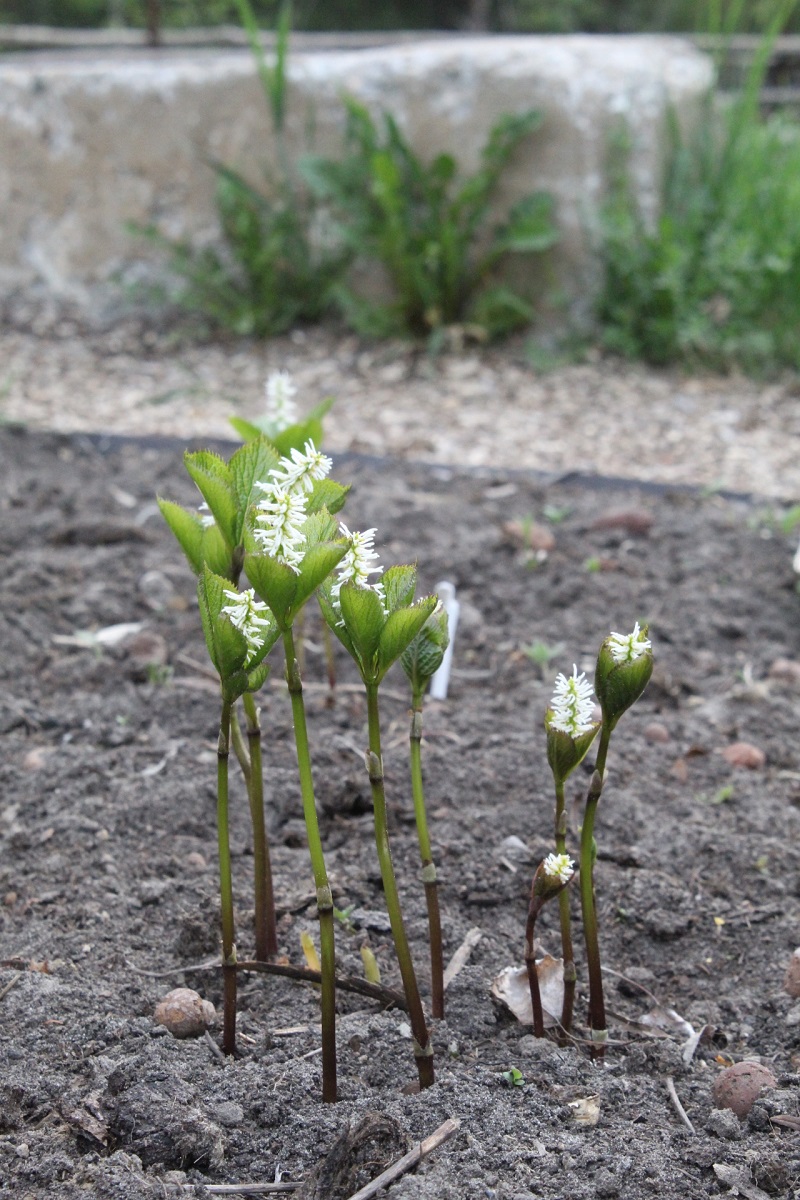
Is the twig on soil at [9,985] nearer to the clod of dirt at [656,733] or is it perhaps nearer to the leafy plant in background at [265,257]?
the clod of dirt at [656,733]

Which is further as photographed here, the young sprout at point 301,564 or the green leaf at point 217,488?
the green leaf at point 217,488

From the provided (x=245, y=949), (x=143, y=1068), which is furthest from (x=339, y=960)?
(x=143, y=1068)

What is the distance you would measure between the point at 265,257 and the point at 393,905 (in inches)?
132

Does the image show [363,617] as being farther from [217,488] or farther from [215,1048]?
[215,1048]

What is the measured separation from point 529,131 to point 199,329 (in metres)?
1.35

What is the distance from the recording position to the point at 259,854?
1.27 metres

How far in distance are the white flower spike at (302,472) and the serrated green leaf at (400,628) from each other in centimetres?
15

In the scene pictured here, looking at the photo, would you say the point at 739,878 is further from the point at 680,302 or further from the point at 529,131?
the point at 529,131

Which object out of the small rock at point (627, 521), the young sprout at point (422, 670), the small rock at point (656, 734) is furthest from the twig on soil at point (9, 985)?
the small rock at point (627, 521)

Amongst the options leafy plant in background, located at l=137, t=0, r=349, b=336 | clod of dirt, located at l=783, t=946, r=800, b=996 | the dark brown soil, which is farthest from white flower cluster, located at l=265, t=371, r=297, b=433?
leafy plant in background, located at l=137, t=0, r=349, b=336

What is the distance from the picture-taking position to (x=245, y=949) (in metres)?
1.39

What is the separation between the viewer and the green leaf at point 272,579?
0.96m

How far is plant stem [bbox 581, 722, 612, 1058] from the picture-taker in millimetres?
1118

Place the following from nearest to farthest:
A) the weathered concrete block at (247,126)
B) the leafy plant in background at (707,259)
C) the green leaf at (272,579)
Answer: the green leaf at (272,579) → the leafy plant in background at (707,259) → the weathered concrete block at (247,126)
